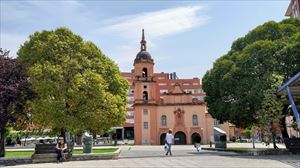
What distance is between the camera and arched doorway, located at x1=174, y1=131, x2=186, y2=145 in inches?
2517

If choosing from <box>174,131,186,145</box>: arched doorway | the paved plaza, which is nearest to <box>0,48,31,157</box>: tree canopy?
the paved plaza

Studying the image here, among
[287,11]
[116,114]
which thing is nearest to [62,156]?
[116,114]

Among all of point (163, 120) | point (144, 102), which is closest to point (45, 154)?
point (144, 102)

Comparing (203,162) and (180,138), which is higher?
(180,138)

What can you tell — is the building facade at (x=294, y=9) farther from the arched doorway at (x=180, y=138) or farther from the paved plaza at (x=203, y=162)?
the paved plaza at (x=203, y=162)

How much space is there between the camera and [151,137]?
63.2m

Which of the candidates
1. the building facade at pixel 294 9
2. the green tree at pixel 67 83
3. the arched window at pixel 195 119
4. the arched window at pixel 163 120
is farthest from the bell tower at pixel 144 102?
the green tree at pixel 67 83

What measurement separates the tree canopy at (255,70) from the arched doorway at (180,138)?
3658 centimetres

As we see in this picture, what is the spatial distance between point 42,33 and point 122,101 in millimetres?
8289

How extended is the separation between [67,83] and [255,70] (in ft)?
44.2

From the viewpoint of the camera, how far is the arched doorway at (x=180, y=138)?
63938 millimetres

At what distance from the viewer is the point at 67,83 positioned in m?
22.3

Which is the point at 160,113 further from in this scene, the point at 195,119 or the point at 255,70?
the point at 255,70

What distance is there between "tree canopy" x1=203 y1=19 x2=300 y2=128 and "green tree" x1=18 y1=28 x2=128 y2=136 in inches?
346
